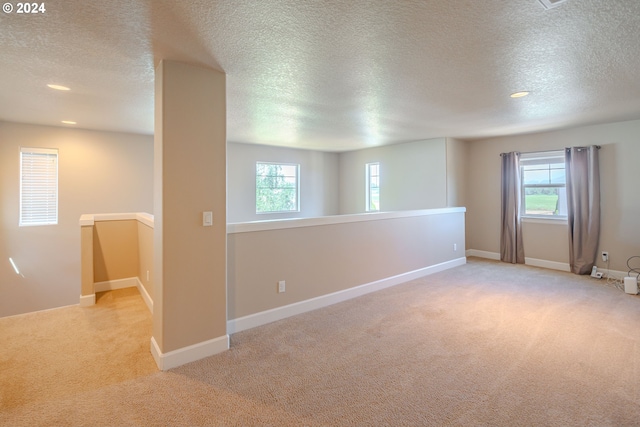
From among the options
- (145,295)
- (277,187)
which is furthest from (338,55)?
(277,187)

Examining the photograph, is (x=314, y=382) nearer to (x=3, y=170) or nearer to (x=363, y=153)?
(x=3, y=170)

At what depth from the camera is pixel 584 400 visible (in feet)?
6.63

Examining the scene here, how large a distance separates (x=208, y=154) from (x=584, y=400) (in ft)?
10.4

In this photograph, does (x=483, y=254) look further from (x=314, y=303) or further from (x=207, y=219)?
(x=207, y=219)

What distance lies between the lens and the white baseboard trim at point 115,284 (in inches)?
166

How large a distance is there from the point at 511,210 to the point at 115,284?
665cm

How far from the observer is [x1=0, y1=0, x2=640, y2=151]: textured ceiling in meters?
1.79

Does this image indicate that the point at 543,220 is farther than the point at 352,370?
Yes

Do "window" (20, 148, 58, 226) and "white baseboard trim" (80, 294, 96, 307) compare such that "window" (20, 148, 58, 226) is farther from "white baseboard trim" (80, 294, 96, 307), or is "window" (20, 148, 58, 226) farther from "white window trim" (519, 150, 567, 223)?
"white window trim" (519, 150, 567, 223)

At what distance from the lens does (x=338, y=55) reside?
235cm

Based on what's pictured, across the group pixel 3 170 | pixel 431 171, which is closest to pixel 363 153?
pixel 431 171

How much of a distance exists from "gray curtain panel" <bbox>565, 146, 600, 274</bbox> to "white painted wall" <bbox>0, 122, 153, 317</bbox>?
713 centimetres

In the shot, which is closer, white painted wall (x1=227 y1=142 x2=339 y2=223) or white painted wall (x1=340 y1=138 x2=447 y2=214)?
white painted wall (x1=340 y1=138 x2=447 y2=214)

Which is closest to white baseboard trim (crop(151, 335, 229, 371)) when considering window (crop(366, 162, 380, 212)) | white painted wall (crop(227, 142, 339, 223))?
white painted wall (crop(227, 142, 339, 223))
